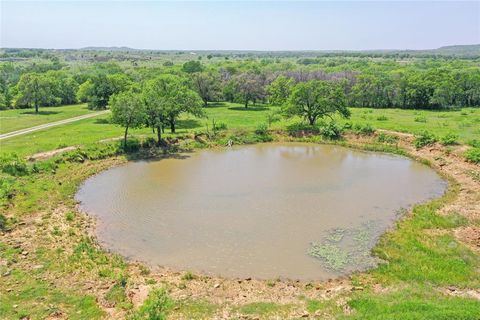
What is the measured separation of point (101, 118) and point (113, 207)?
35.1 metres

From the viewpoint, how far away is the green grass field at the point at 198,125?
41.6m

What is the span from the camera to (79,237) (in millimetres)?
21859

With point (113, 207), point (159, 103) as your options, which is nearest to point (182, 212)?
point (113, 207)

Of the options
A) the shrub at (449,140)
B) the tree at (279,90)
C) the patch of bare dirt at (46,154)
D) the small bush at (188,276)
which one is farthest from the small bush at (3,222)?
the tree at (279,90)

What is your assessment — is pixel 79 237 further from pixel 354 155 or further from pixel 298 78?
pixel 298 78

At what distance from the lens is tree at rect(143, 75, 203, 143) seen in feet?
137

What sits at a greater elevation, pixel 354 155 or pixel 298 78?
pixel 298 78

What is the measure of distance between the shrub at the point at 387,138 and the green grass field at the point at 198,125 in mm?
2988

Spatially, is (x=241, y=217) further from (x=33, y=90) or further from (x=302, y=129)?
(x=33, y=90)

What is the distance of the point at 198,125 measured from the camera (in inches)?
2124

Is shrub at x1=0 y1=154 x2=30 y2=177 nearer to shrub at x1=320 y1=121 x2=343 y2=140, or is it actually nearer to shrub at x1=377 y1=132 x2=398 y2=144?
shrub at x1=320 y1=121 x2=343 y2=140

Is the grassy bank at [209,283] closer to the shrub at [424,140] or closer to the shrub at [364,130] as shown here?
the shrub at [424,140]

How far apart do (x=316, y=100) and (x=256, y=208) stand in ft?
88.8

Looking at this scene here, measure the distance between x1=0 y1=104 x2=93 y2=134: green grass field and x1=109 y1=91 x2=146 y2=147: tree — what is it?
17.2 m
